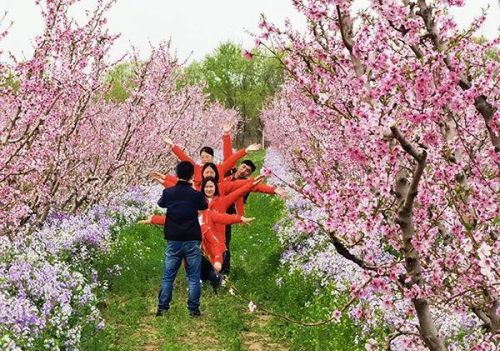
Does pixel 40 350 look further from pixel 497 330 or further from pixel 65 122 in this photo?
pixel 65 122

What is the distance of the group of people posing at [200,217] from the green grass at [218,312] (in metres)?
0.46

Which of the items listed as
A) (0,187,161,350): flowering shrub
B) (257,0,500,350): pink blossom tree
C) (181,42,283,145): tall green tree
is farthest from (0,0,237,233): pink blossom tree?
(181,42,283,145): tall green tree

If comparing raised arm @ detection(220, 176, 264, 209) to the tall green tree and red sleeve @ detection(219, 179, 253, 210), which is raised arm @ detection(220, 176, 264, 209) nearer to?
red sleeve @ detection(219, 179, 253, 210)

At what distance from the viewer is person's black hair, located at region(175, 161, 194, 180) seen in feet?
30.8

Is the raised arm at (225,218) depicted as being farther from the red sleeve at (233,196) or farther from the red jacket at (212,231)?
the red sleeve at (233,196)

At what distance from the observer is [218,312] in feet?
32.8

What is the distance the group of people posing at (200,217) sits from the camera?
31.2 ft

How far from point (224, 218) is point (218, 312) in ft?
5.33

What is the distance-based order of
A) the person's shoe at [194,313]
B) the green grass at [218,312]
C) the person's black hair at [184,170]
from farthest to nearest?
1. the person's shoe at [194,313]
2. the person's black hair at [184,170]
3. the green grass at [218,312]

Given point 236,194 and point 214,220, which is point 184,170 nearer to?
point 214,220

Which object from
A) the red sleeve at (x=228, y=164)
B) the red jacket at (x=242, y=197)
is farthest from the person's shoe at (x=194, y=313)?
the red sleeve at (x=228, y=164)

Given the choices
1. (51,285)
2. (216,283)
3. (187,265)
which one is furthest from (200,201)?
(51,285)

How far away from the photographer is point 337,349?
743 cm

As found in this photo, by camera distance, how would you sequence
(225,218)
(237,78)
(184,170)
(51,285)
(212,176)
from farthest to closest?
(237,78), (212,176), (225,218), (184,170), (51,285)
